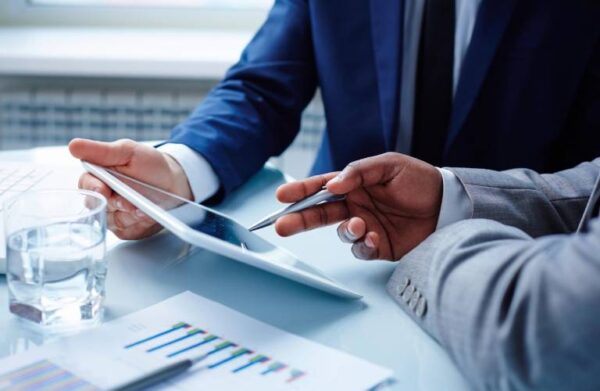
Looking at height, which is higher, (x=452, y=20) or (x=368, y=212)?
(x=452, y=20)

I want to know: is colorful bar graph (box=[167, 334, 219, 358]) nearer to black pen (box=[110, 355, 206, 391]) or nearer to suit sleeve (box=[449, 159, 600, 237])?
black pen (box=[110, 355, 206, 391])

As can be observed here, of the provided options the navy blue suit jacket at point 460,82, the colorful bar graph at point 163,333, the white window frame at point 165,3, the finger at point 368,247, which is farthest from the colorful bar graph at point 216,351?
the white window frame at point 165,3

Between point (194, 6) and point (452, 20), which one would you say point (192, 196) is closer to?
point (452, 20)

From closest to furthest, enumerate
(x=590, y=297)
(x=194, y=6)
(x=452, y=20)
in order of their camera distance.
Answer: (x=590, y=297), (x=452, y=20), (x=194, y=6)

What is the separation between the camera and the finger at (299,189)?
2.84ft

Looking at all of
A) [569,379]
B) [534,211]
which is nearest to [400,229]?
[534,211]

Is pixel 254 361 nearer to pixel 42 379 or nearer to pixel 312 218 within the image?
pixel 42 379

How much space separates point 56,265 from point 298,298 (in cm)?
23

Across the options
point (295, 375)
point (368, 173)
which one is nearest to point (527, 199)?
point (368, 173)

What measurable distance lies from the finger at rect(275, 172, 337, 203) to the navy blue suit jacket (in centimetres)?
30

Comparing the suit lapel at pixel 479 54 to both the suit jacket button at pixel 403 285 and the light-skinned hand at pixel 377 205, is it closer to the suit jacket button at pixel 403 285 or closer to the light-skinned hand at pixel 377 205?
the light-skinned hand at pixel 377 205

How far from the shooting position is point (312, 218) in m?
0.88

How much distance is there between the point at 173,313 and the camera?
0.71m

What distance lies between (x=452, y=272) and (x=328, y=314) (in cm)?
14
